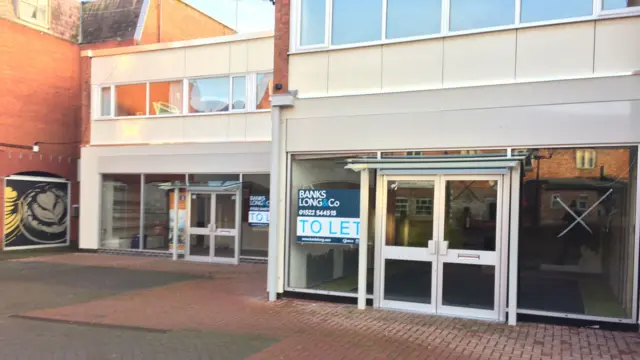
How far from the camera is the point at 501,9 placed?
7.22 m

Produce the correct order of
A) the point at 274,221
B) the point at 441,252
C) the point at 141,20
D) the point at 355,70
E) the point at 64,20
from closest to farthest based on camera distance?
1. the point at 441,252
2. the point at 355,70
3. the point at 274,221
4. the point at 141,20
5. the point at 64,20

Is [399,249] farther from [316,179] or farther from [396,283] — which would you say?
[316,179]

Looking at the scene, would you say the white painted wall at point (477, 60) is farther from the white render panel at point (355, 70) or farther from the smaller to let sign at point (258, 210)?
the smaller to let sign at point (258, 210)

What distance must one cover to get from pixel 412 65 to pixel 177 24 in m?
14.9

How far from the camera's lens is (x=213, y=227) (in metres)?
14.2

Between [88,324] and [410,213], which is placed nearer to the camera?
[88,324]

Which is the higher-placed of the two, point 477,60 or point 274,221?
point 477,60

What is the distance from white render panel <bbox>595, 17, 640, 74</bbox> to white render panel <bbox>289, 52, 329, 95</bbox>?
3998mm

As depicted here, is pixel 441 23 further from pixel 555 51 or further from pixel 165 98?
pixel 165 98

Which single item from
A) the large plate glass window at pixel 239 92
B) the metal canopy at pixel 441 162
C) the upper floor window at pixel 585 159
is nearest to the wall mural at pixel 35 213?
the large plate glass window at pixel 239 92

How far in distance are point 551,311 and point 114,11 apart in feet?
60.2

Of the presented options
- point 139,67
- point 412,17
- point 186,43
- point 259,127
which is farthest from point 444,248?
point 139,67

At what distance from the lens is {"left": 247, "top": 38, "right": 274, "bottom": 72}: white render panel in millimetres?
14039

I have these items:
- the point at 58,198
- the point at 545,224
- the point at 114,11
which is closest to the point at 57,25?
the point at 114,11
